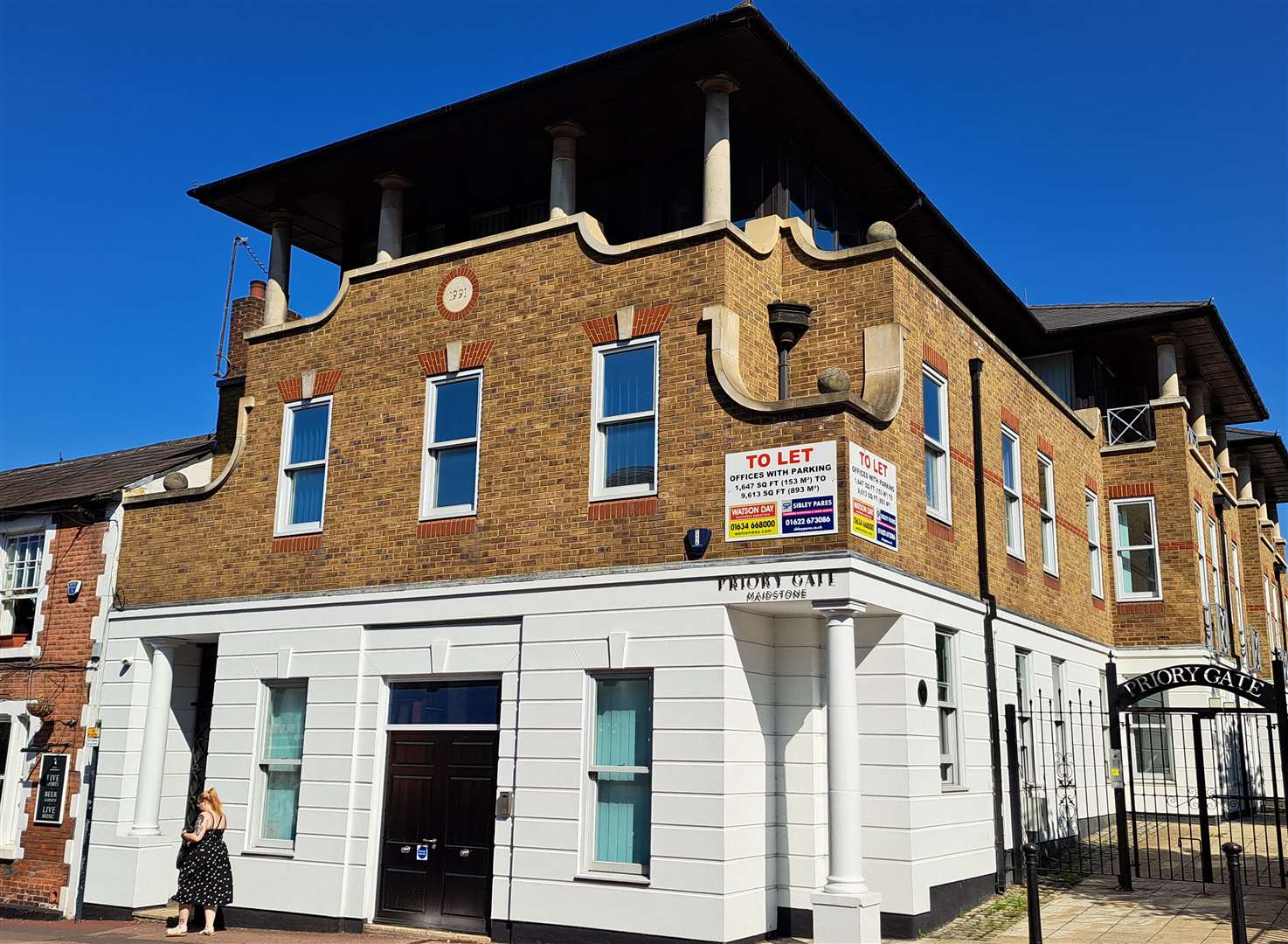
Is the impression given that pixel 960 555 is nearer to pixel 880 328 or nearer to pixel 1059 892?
pixel 880 328

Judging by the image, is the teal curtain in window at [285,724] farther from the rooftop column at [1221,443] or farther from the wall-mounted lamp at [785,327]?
the rooftop column at [1221,443]

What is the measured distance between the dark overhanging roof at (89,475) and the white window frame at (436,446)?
613 centimetres

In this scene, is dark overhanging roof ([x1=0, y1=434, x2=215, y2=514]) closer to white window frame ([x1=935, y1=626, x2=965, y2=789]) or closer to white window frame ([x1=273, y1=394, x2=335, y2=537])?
white window frame ([x1=273, y1=394, x2=335, y2=537])

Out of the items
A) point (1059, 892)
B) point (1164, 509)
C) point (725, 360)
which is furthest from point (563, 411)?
point (1164, 509)

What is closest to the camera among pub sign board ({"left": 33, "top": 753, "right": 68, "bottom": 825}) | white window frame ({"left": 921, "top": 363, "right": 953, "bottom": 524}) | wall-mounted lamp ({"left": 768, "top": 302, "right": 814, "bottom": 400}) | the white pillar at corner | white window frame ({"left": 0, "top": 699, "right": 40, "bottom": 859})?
the white pillar at corner

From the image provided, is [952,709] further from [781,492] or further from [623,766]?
[623,766]

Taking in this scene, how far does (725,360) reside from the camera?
1312 cm

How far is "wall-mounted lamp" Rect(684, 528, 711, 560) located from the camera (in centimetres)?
1262

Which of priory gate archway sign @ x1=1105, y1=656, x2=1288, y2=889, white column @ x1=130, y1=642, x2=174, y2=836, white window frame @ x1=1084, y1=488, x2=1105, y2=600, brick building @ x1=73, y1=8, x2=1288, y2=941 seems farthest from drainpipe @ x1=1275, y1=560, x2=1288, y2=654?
white column @ x1=130, y1=642, x2=174, y2=836

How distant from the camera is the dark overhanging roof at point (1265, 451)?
3378 centimetres

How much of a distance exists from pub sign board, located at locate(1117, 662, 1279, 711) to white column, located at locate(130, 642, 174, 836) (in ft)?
43.6

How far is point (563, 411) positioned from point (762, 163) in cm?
450

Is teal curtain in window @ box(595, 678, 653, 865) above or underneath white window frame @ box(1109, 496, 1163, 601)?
underneath

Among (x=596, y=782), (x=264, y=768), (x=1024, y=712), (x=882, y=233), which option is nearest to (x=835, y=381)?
(x=882, y=233)
